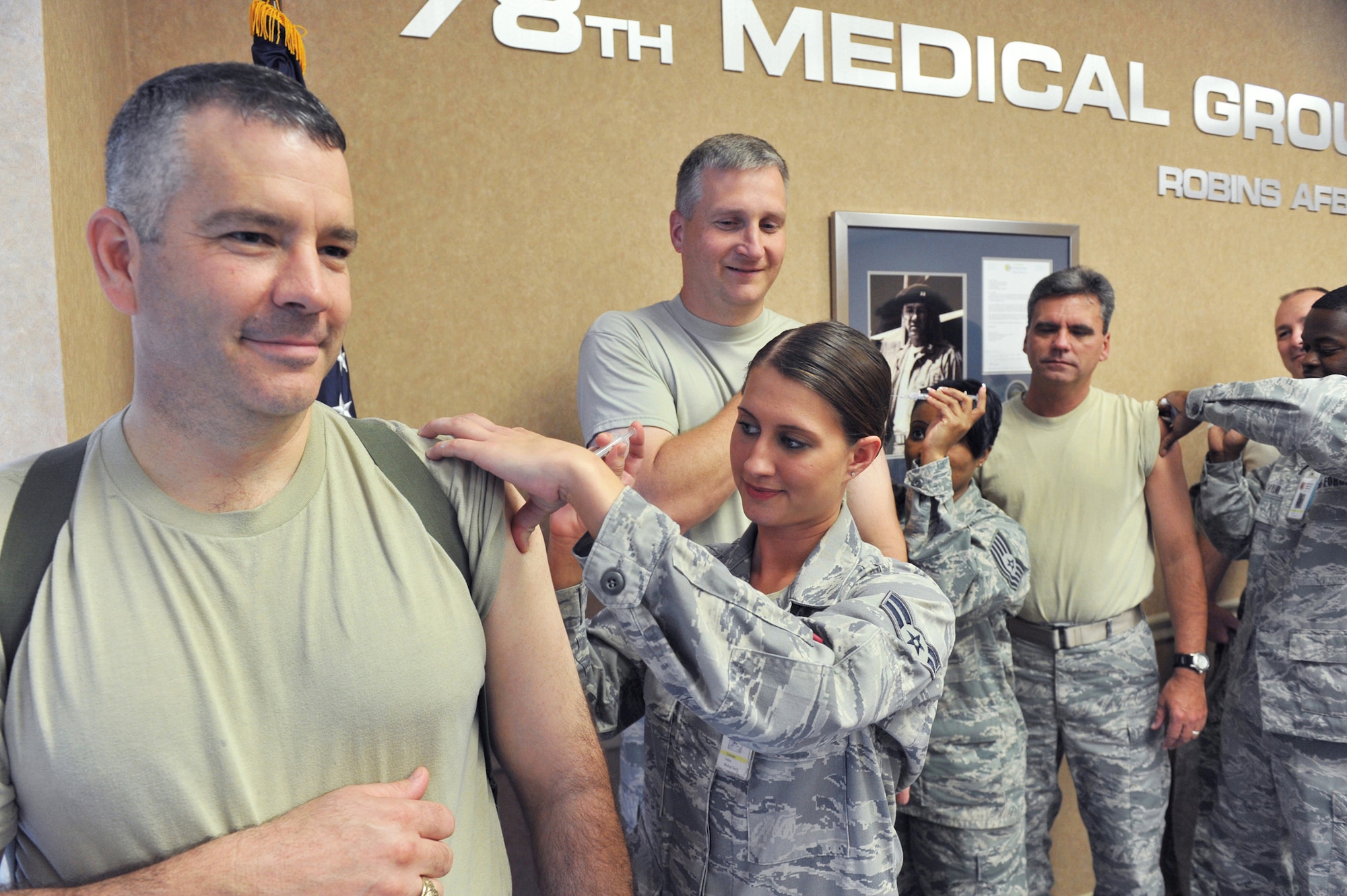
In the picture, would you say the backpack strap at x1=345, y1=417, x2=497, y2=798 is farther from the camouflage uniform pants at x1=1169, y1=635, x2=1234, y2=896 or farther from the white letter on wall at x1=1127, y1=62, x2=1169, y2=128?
the white letter on wall at x1=1127, y1=62, x2=1169, y2=128

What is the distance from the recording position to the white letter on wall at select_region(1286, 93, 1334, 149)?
3.59 m

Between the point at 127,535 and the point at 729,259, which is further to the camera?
the point at 729,259

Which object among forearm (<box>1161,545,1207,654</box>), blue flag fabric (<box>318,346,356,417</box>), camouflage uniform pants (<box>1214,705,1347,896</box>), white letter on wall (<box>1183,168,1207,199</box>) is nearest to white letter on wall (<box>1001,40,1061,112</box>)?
white letter on wall (<box>1183,168,1207,199</box>)

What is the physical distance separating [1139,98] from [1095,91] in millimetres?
232

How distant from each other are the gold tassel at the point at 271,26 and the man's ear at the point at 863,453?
1.37 metres

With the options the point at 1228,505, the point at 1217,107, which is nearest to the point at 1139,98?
the point at 1217,107

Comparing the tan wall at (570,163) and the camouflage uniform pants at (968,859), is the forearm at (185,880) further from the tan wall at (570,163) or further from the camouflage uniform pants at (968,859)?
the camouflage uniform pants at (968,859)

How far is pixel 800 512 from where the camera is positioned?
1.43 meters

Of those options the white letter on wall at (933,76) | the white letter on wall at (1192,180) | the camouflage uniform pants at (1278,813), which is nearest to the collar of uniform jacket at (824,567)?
the camouflage uniform pants at (1278,813)

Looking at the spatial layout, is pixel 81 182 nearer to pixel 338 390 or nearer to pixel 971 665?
pixel 338 390

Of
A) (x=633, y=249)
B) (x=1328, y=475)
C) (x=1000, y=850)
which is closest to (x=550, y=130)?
(x=633, y=249)

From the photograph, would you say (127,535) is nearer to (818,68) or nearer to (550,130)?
(550,130)

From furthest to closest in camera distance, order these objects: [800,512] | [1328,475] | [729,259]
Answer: [1328,475] < [729,259] < [800,512]

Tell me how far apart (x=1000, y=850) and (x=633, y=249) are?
187cm
